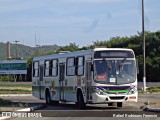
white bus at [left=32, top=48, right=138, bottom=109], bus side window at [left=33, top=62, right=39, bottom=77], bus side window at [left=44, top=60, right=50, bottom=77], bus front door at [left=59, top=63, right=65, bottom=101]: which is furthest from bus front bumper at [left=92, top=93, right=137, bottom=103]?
bus side window at [left=33, top=62, right=39, bottom=77]

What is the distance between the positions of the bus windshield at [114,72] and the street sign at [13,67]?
53195mm

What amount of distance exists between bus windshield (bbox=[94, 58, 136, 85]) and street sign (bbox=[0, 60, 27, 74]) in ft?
175

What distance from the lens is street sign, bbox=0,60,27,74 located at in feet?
252

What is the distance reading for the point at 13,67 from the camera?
77.5 m

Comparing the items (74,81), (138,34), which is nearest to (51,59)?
(74,81)

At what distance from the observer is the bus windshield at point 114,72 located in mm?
24328

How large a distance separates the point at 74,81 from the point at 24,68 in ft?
167

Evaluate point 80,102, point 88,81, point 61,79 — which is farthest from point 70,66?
point 88,81

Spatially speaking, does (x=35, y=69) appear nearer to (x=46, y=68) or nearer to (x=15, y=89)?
(x=46, y=68)

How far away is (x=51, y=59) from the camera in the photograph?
1213 inches

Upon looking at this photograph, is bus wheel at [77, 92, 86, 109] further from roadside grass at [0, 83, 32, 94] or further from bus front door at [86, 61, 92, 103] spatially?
roadside grass at [0, 83, 32, 94]

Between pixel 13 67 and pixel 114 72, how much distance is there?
179 feet

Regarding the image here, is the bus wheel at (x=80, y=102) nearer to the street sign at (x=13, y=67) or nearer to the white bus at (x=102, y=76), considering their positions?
the white bus at (x=102, y=76)

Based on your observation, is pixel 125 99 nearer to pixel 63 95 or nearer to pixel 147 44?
A: pixel 63 95
